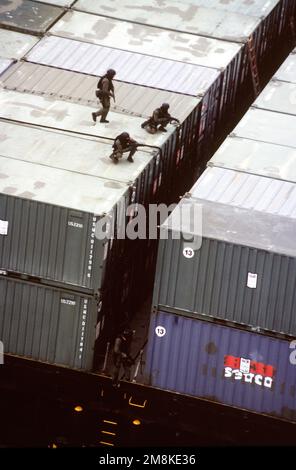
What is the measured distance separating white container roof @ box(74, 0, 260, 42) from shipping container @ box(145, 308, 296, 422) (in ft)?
45.7

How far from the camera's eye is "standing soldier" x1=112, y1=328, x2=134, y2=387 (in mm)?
30406

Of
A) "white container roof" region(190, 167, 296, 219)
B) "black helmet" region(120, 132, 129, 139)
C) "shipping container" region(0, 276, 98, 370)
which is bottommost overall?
"shipping container" region(0, 276, 98, 370)

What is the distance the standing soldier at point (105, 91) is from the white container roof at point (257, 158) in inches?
132

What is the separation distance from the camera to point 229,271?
28969 millimetres

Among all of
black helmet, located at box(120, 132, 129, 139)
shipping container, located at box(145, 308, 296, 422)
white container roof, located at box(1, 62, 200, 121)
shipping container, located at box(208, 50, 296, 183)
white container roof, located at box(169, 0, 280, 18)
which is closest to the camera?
shipping container, located at box(145, 308, 296, 422)

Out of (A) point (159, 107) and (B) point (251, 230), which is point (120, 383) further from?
(A) point (159, 107)

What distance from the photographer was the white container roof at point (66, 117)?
112 feet

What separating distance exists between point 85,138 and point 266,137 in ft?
16.1

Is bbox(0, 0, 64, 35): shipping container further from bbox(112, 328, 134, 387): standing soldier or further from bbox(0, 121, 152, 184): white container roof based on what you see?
bbox(112, 328, 134, 387): standing soldier

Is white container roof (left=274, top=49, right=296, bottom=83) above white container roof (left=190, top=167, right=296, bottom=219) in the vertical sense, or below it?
above

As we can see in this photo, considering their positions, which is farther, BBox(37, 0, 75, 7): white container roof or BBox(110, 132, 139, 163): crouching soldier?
BBox(37, 0, 75, 7): white container roof

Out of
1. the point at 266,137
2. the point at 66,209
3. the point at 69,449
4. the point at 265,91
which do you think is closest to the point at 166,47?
the point at 265,91

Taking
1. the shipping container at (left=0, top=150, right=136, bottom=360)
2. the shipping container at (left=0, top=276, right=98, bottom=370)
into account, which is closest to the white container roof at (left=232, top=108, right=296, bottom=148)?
the shipping container at (left=0, top=150, right=136, bottom=360)

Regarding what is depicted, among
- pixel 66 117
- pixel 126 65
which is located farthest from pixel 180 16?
pixel 66 117
